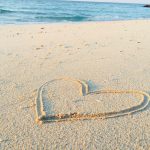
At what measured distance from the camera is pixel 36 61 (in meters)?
3.93

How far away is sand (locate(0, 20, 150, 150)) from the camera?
1896 mm

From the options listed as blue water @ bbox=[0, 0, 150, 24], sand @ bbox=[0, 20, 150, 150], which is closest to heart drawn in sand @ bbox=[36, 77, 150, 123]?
sand @ bbox=[0, 20, 150, 150]

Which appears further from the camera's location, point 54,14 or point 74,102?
point 54,14

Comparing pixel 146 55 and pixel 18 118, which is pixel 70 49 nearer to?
pixel 146 55

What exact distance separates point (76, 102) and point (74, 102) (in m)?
0.02

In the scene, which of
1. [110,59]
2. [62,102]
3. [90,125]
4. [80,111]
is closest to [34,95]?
[62,102]

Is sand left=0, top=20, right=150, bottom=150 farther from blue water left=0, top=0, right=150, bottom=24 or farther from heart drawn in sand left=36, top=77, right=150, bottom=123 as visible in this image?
blue water left=0, top=0, right=150, bottom=24

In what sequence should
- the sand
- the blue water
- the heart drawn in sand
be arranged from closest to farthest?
1. the sand
2. the heart drawn in sand
3. the blue water

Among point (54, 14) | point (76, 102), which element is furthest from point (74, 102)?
point (54, 14)

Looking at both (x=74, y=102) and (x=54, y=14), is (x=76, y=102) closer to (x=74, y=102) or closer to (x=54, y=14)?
(x=74, y=102)

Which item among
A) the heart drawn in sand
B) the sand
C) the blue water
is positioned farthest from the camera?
the blue water

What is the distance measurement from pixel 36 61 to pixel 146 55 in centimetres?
176

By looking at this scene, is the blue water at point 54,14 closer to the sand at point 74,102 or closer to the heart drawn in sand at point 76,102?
the sand at point 74,102

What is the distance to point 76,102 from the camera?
7.98ft
